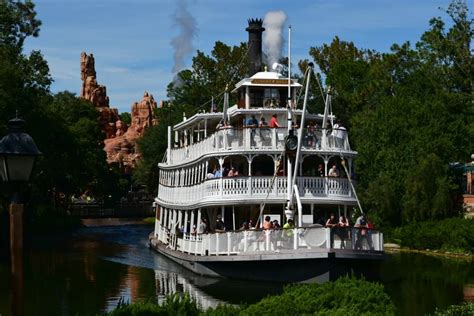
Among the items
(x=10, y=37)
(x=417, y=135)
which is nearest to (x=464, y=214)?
(x=417, y=135)

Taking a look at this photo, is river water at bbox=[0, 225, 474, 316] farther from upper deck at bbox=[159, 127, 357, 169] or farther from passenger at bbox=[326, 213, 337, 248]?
upper deck at bbox=[159, 127, 357, 169]

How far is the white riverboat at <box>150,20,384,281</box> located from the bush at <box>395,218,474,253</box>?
1186 cm

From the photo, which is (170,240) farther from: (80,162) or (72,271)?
(80,162)

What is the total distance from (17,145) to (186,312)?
19.2ft

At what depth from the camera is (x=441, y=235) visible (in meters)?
48.6

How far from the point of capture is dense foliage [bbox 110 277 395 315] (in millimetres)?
16391

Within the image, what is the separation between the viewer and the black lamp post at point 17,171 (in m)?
11.6

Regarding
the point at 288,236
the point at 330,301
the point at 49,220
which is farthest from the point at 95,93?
Result: the point at 330,301

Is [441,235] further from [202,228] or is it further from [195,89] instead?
[195,89]

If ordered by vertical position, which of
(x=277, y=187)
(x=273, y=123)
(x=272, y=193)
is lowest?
(x=272, y=193)

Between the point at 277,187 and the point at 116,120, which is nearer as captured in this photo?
the point at 277,187

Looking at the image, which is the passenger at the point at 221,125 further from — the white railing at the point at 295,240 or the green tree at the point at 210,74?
the green tree at the point at 210,74

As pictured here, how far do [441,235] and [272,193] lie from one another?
1751 centimetres

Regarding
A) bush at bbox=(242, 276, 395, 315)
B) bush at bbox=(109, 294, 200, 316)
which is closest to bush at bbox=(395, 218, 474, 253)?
bush at bbox=(242, 276, 395, 315)
